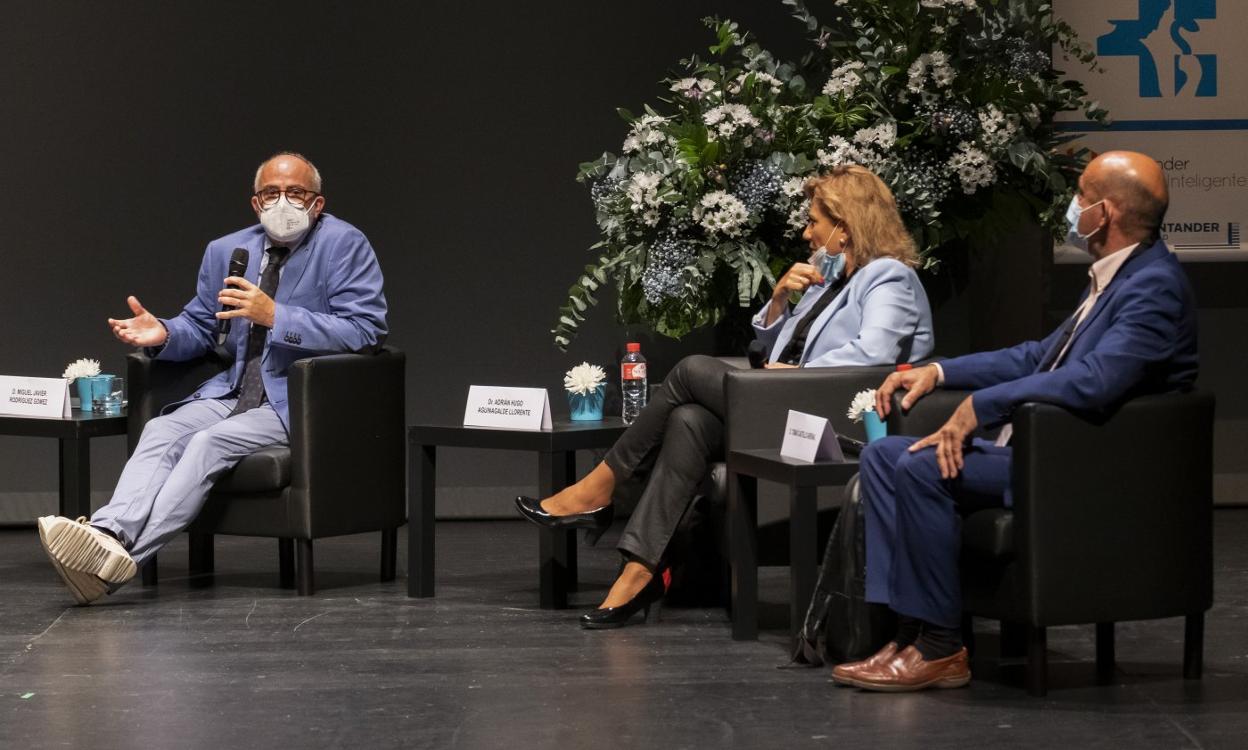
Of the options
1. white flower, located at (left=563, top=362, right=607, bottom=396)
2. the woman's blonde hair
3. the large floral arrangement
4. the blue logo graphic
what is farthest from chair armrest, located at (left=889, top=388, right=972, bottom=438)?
the blue logo graphic

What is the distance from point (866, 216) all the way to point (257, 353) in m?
1.92

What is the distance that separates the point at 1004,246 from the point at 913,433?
2.73 m

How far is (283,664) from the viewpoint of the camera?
13.3 feet

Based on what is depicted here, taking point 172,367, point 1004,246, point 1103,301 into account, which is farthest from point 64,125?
point 1103,301

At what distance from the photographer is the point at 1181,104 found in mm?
6590

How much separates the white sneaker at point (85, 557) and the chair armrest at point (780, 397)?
5.71ft

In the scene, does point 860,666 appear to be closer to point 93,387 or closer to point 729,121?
point 729,121

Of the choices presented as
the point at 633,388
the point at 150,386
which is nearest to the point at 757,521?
the point at 633,388

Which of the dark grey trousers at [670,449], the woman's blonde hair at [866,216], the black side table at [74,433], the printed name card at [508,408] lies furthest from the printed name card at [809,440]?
the black side table at [74,433]

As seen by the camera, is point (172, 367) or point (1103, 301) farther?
point (172, 367)

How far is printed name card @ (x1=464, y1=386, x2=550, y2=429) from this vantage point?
4.80 meters

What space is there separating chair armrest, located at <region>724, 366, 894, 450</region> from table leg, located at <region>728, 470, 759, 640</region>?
13 centimetres

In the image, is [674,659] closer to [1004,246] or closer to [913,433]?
[913,433]

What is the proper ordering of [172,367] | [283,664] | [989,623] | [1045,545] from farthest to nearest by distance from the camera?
[172,367] < [989,623] < [283,664] < [1045,545]
